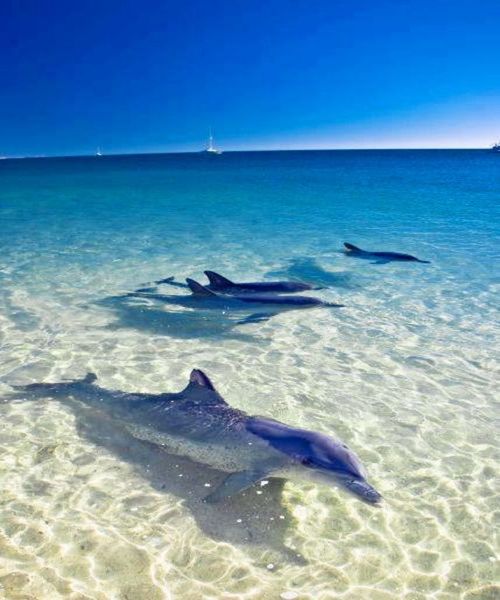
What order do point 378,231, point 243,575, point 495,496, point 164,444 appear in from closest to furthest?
1. point 243,575
2. point 495,496
3. point 164,444
4. point 378,231

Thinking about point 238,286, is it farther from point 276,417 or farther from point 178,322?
point 276,417

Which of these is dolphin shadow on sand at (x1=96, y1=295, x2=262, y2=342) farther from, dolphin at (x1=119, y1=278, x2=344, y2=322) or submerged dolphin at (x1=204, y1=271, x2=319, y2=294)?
submerged dolphin at (x1=204, y1=271, x2=319, y2=294)

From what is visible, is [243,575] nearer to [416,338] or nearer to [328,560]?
[328,560]

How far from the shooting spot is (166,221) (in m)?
31.1

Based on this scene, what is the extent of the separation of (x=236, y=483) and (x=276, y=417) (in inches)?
94.1

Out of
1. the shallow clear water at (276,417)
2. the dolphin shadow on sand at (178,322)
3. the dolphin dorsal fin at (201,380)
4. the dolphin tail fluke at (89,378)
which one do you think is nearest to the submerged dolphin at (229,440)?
the dolphin dorsal fin at (201,380)

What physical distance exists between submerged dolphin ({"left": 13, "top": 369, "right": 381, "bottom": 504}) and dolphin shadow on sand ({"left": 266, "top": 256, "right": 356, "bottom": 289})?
963 centimetres

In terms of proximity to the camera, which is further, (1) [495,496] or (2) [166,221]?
(2) [166,221]

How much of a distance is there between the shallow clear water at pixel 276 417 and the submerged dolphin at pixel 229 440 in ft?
0.81

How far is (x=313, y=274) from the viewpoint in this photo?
17391 millimetres

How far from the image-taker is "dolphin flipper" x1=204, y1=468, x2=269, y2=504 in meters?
5.00

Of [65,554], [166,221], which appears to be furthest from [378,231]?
[65,554]

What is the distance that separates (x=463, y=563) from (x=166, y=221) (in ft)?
92.8

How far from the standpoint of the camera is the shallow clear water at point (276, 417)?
4.58 m
